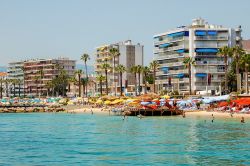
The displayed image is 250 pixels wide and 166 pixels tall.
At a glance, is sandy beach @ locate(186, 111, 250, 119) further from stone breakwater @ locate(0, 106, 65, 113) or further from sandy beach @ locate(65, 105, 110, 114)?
stone breakwater @ locate(0, 106, 65, 113)

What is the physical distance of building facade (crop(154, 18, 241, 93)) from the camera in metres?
145

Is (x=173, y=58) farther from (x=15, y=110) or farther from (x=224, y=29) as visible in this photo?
(x=15, y=110)

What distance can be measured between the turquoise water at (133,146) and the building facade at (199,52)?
236ft

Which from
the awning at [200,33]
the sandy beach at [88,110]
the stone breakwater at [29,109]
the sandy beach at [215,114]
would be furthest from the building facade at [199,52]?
the sandy beach at [215,114]

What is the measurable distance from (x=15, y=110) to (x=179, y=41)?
4689 centimetres

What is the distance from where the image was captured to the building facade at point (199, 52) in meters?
145

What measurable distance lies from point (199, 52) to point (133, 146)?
319ft

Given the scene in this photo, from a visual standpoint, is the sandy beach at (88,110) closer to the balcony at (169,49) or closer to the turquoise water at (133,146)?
the balcony at (169,49)

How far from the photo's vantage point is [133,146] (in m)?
51.7

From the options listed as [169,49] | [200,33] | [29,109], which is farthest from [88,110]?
[200,33]

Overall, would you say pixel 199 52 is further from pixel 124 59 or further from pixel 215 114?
pixel 215 114

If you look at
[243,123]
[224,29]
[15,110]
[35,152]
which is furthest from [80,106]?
[35,152]

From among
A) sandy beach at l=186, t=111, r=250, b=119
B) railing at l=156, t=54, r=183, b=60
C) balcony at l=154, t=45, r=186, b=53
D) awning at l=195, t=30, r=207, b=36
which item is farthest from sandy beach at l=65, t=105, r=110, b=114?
awning at l=195, t=30, r=207, b=36

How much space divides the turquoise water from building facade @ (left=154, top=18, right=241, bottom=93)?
2835 inches
